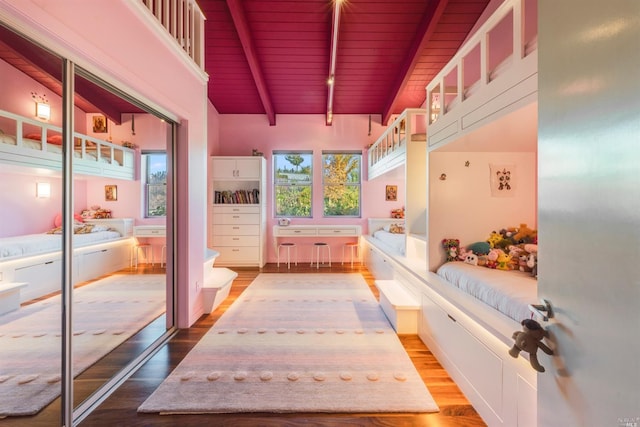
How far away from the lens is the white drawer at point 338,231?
5.50 metres

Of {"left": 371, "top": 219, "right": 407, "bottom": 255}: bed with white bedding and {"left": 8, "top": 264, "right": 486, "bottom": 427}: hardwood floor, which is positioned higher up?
{"left": 371, "top": 219, "right": 407, "bottom": 255}: bed with white bedding

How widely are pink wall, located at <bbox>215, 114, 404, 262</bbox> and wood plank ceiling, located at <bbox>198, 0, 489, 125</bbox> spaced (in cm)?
29

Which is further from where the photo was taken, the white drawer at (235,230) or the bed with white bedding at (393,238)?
the white drawer at (235,230)

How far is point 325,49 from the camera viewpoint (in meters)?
4.17

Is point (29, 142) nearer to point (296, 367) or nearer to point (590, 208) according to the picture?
point (296, 367)

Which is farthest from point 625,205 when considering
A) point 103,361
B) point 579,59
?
point 103,361

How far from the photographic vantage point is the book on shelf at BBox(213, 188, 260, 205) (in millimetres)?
5379

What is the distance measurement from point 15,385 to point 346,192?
5153 mm

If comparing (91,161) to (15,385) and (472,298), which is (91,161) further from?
(472,298)

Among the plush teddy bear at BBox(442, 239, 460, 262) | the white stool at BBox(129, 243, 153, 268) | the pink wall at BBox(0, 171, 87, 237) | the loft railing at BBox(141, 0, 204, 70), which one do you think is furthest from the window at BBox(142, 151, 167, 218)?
the plush teddy bear at BBox(442, 239, 460, 262)

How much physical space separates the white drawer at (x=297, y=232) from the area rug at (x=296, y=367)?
2.39 meters

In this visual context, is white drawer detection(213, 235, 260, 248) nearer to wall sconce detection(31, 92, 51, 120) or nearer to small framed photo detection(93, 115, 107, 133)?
small framed photo detection(93, 115, 107, 133)

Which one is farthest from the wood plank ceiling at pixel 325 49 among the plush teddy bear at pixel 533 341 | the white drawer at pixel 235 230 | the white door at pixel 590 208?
the plush teddy bear at pixel 533 341

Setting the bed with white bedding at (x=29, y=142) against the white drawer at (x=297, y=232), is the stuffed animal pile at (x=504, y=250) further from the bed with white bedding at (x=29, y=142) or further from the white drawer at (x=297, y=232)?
the white drawer at (x=297, y=232)
